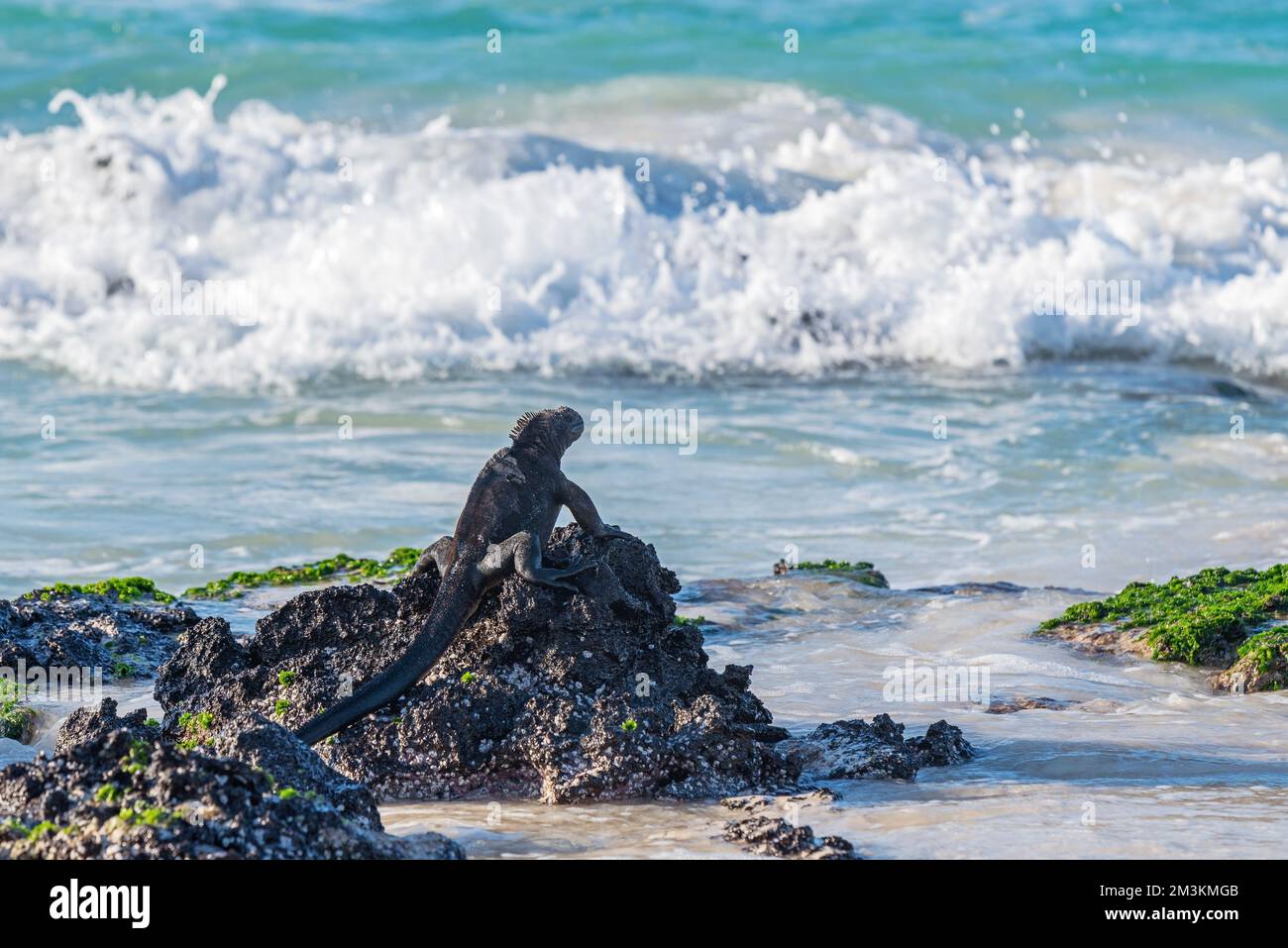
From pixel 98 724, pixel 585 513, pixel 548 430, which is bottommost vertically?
pixel 98 724

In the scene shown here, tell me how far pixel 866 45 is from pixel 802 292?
958 centimetres

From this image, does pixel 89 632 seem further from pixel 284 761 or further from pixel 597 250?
pixel 597 250

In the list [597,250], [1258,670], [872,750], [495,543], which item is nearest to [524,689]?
[495,543]

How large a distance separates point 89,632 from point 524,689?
2.61 meters

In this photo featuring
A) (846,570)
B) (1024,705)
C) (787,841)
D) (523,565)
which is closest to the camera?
(787,841)

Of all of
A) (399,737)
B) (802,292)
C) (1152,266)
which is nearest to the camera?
(399,737)

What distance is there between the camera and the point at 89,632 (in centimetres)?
675

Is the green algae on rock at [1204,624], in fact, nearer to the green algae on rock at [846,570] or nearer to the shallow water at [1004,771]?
the shallow water at [1004,771]

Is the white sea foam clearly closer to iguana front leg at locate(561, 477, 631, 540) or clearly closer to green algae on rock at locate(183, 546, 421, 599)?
green algae on rock at locate(183, 546, 421, 599)

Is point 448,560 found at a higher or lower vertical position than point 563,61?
lower
